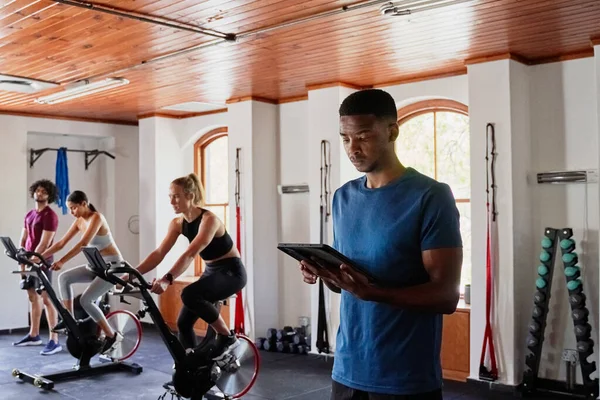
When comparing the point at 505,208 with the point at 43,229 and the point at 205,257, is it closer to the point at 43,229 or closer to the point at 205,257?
the point at 205,257

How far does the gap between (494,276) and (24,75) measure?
464 cm

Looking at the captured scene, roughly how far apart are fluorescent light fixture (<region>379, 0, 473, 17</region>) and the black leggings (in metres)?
1.95

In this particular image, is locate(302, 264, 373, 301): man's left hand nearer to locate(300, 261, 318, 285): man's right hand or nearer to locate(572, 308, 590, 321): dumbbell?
locate(300, 261, 318, 285): man's right hand

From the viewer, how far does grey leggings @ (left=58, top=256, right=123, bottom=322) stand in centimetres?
591

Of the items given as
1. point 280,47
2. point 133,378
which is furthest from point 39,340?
point 280,47

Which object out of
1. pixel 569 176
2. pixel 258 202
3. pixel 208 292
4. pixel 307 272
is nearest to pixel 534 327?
pixel 569 176

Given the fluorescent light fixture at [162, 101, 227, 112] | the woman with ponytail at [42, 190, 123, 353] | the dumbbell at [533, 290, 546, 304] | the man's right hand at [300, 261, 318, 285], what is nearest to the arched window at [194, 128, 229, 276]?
the fluorescent light fixture at [162, 101, 227, 112]

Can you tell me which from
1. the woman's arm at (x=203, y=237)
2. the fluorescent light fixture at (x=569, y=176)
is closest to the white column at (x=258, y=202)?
the woman's arm at (x=203, y=237)

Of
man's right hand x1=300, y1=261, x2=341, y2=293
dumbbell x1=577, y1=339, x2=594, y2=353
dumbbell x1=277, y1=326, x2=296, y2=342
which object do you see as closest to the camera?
man's right hand x1=300, y1=261, x2=341, y2=293

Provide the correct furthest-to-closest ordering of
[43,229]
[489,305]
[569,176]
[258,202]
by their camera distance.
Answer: [258,202]
[43,229]
[489,305]
[569,176]

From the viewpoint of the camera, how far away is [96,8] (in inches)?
165

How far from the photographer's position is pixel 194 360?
15.2 feet

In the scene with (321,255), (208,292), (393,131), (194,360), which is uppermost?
(393,131)

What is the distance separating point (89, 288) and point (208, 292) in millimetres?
1772
